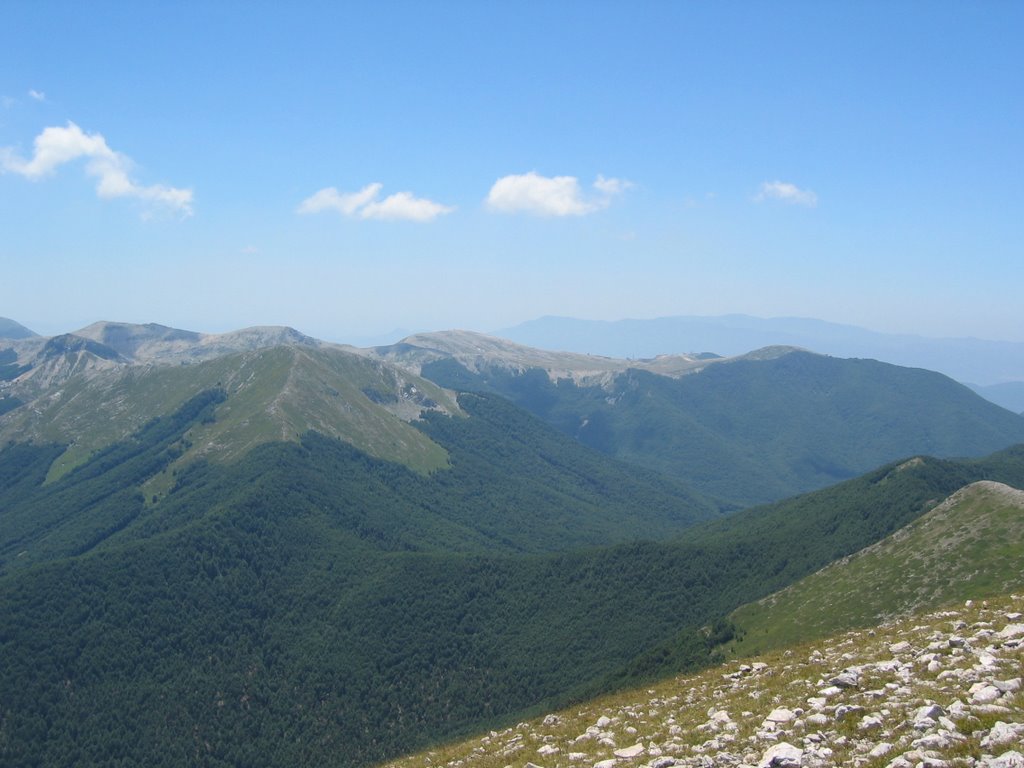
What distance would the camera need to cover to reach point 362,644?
627 feet

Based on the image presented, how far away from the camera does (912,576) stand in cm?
10862

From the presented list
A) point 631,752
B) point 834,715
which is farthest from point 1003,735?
point 631,752

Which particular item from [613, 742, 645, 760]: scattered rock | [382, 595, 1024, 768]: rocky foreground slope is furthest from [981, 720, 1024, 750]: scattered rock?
[613, 742, 645, 760]: scattered rock

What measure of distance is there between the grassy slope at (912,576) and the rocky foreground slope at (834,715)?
55.3m

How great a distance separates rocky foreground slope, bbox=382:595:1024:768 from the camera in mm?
25000

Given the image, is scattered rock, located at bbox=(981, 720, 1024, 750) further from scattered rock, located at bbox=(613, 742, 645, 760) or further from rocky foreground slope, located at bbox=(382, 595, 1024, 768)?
scattered rock, located at bbox=(613, 742, 645, 760)

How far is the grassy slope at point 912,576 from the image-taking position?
101 meters

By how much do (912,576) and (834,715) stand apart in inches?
3679

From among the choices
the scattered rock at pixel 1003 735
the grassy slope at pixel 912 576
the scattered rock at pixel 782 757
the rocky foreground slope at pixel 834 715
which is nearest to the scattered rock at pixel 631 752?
the rocky foreground slope at pixel 834 715

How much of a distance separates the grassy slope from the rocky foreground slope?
55.3m

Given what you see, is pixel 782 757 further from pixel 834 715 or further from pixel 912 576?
pixel 912 576

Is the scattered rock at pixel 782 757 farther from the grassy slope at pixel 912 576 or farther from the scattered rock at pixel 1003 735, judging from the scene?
the grassy slope at pixel 912 576

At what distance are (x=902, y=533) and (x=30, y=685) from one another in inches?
7661

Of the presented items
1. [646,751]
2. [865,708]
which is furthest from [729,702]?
[865,708]
